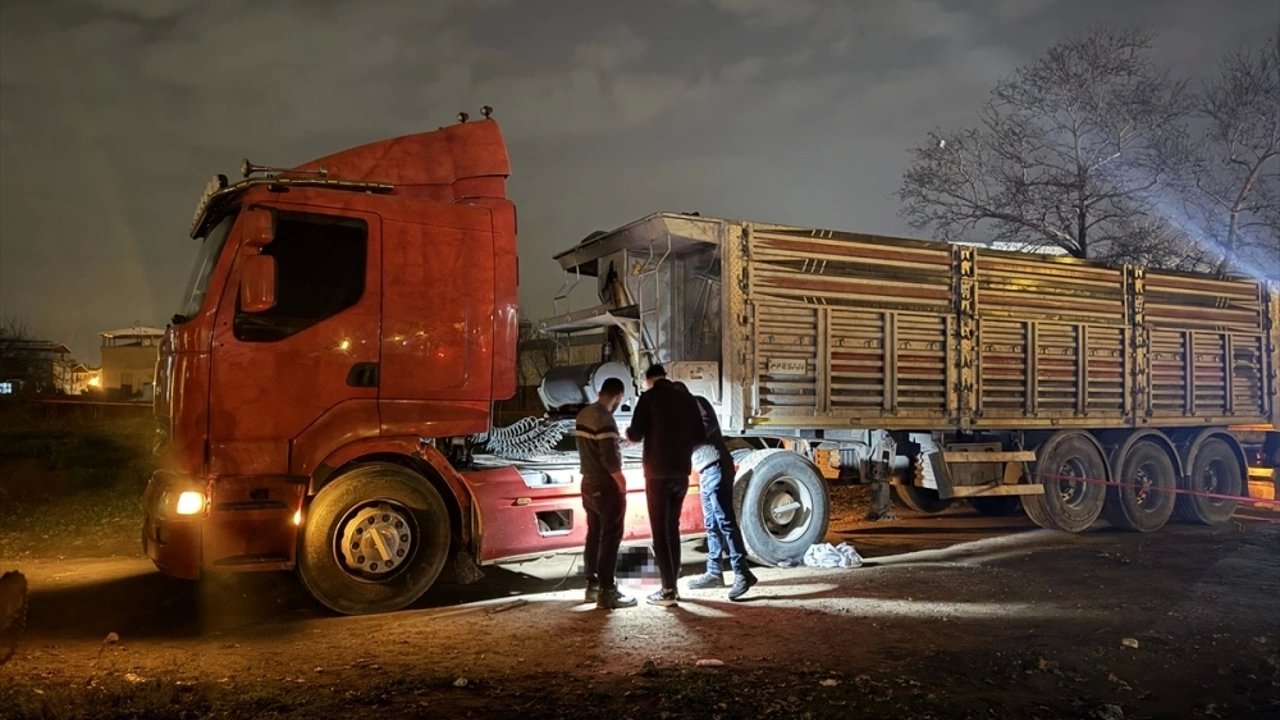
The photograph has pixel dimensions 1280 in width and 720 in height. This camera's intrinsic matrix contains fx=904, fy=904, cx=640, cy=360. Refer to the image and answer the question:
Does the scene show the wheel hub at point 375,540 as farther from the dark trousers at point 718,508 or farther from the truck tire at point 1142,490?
the truck tire at point 1142,490

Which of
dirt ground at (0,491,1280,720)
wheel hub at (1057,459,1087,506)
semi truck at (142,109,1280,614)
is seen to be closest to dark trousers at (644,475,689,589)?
dirt ground at (0,491,1280,720)

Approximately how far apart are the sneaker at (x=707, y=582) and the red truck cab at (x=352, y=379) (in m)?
1.09

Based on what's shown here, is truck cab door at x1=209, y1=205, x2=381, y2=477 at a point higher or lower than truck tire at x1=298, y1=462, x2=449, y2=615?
higher

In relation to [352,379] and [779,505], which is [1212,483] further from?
[352,379]

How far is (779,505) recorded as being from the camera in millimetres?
8156

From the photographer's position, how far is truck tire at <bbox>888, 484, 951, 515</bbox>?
10095 mm

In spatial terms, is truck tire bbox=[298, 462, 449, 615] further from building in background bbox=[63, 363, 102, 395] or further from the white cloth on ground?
building in background bbox=[63, 363, 102, 395]

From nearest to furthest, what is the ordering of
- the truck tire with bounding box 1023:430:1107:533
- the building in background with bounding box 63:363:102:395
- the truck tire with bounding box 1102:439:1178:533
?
1. the truck tire with bounding box 1023:430:1107:533
2. the truck tire with bounding box 1102:439:1178:533
3. the building in background with bounding box 63:363:102:395

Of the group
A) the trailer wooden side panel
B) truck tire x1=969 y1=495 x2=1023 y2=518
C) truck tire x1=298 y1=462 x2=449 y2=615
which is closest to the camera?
truck tire x1=298 y1=462 x2=449 y2=615

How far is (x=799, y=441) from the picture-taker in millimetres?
8594

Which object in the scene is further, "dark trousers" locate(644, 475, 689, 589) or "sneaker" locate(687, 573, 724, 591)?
"sneaker" locate(687, 573, 724, 591)

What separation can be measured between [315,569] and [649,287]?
4.36 metres

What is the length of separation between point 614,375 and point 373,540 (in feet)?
11.1

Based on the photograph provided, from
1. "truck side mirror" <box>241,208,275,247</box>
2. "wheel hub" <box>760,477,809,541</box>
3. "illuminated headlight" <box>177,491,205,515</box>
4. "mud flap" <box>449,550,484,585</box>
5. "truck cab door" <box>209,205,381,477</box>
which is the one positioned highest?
"truck side mirror" <box>241,208,275,247</box>
